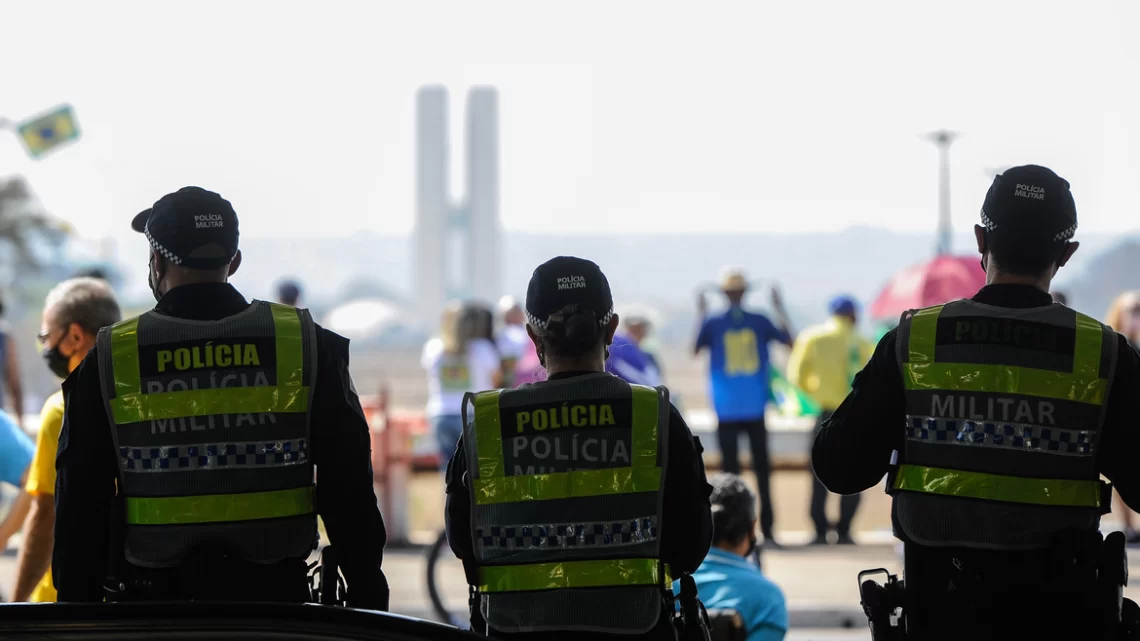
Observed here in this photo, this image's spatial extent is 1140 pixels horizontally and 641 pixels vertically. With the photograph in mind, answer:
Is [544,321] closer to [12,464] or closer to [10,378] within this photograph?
[12,464]

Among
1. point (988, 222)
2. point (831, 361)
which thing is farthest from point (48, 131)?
point (988, 222)

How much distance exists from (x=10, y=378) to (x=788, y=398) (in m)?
6.82

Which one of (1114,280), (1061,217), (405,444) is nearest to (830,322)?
(405,444)

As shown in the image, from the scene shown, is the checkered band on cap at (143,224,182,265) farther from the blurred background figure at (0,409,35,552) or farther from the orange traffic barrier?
the orange traffic barrier

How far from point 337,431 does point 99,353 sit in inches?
21.9

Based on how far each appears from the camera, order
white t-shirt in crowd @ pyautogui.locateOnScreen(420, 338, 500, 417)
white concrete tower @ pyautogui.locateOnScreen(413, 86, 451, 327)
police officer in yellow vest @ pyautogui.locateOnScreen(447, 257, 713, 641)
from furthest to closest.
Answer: white concrete tower @ pyautogui.locateOnScreen(413, 86, 451, 327)
white t-shirt in crowd @ pyautogui.locateOnScreen(420, 338, 500, 417)
police officer in yellow vest @ pyautogui.locateOnScreen(447, 257, 713, 641)

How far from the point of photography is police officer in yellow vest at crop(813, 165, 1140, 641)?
3.06 metres

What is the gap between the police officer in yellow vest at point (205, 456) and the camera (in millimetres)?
3172

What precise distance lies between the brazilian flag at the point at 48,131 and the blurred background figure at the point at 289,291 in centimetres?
379

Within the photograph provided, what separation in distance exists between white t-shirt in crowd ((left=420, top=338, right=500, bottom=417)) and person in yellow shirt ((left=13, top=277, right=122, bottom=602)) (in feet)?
15.8

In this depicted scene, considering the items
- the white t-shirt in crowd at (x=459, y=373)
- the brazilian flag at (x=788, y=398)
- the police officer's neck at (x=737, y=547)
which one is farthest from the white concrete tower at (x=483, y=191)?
the police officer's neck at (x=737, y=547)

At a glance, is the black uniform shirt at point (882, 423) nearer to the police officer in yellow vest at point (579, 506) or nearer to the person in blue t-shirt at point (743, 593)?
the police officer in yellow vest at point (579, 506)


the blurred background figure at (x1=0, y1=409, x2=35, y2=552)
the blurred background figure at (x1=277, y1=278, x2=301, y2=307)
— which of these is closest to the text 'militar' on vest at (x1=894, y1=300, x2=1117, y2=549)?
the blurred background figure at (x1=0, y1=409, x2=35, y2=552)

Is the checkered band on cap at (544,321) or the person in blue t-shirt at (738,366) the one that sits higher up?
the checkered band on cap at (544,321)
